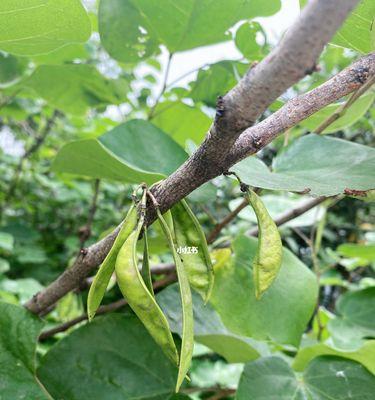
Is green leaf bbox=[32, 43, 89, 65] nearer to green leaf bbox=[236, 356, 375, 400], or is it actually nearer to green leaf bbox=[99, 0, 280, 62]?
green leaf bbox=[99, 0, 280, 62]

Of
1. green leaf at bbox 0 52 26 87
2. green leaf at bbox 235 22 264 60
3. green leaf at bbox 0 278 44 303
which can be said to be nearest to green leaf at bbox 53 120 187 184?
green leaf at bbox 235 22 264 60

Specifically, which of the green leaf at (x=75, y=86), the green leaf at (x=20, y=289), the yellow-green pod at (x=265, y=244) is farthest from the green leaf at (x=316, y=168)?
the green leaf at (x=20, y=289)

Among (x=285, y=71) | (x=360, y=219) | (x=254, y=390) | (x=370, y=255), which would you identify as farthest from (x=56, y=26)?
(x=360, y=219)

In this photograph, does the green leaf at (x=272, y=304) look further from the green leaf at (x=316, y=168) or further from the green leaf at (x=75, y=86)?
the green leaf at (x=75, y=86)

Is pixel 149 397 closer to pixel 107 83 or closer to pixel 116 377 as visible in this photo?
pixel 116 377

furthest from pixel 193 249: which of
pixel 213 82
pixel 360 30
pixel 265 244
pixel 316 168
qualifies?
pixel 213 82
